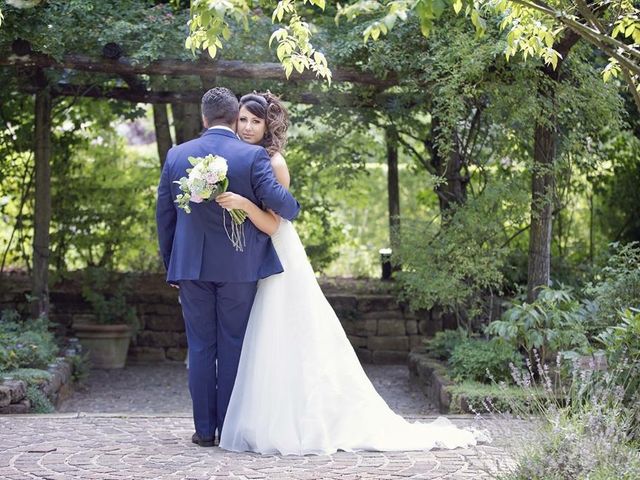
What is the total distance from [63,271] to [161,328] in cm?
128

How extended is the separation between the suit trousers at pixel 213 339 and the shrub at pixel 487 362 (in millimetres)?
2753

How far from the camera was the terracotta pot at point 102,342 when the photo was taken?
1130 cm

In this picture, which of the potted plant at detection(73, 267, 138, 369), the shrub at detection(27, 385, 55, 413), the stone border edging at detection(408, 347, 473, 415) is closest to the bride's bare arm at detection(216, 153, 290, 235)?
the stone border edging at detection(408, 347, 473, 415)

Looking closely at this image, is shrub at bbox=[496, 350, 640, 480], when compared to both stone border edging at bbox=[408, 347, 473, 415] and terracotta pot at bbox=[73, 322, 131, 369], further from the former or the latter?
terracotta pot at bbox=[73, 322, 131, 369]

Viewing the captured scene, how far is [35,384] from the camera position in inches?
297

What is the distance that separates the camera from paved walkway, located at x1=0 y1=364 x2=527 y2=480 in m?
4.96

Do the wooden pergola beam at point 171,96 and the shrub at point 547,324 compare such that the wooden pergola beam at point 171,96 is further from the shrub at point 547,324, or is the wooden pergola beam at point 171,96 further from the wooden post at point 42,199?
the shrub at point 547,324

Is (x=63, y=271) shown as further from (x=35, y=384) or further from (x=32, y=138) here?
(x=35, y=384)

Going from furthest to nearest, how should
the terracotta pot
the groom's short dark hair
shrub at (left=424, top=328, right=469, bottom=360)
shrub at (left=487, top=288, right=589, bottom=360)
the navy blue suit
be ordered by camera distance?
the terracotta pot
shrub at (left=424, top=328, right=469, bottom=360)
shrub at (left=487, top=288, right=589, bottom=360)
the groom's short dark hair
the navy blue suit

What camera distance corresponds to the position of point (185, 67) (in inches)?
348

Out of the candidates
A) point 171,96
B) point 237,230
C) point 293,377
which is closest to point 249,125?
point 237,230

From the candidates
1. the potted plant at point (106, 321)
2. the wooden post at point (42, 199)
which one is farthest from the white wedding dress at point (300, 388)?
the potted plant at point (106, 321)

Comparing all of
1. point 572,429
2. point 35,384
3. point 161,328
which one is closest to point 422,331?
point 161,328

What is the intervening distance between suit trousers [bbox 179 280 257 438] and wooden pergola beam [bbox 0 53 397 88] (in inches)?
140
